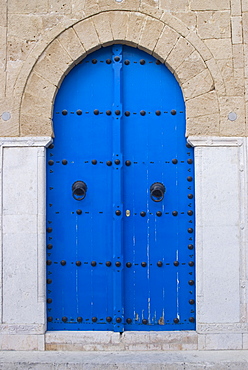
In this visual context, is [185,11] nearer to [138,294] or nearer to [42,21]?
[42,21]

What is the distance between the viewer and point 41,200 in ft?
14.4

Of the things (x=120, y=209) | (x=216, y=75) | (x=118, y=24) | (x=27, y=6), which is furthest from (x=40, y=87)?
(x=216, y=75)

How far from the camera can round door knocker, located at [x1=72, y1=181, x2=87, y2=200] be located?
175 inches

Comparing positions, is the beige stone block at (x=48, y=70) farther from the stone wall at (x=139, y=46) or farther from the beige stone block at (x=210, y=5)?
the beige stone block at (x=210, y=5)

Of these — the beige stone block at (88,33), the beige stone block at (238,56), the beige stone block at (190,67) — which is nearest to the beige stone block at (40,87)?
the beige stone block at (88,33)

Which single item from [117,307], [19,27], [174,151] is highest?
[19,27]

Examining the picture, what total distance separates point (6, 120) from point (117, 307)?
1.93 metres

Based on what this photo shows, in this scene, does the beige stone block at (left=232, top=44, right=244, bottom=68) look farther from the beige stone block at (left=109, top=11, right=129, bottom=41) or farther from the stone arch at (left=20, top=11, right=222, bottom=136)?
the beige stone block at (left=109, top=11, right=129, bottom=41)

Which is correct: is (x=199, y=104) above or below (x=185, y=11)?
below

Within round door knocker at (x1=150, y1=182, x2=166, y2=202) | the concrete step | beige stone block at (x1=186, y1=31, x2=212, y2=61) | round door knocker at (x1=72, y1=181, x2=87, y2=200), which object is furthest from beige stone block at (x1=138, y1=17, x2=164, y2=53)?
the concrete step

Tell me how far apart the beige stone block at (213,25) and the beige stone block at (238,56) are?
0.14 metres

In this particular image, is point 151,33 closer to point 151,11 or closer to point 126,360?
point 151,11

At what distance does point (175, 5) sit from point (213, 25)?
383 mm

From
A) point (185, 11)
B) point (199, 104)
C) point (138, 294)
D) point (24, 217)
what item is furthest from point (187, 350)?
point (185, 11)
